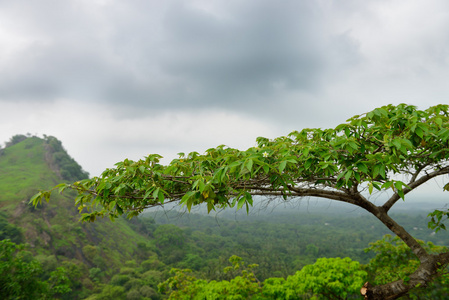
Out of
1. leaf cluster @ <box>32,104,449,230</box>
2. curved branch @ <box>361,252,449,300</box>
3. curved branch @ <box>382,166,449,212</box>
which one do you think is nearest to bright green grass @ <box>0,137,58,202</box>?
leaf cluster @ <box>32,104,449,230</box>

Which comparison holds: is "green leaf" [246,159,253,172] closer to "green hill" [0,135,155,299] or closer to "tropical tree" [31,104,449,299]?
"tropical tree" [31,104,449,299]

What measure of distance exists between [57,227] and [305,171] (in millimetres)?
50119

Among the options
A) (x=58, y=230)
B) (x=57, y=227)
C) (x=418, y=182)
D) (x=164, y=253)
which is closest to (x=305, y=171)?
(x=418, y=182)

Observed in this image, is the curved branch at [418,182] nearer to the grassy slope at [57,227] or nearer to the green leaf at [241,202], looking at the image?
the green leaf at [241,202]

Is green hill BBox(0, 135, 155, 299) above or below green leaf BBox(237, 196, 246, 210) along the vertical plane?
below

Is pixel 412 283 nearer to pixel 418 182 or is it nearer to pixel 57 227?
pixel 418 182

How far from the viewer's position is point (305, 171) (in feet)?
7.71

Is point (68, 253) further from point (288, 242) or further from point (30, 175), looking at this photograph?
point (288, 242)

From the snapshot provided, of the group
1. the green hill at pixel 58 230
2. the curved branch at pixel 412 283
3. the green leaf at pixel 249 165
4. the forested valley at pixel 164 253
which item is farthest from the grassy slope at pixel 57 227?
the green leaf at pixel 249 165

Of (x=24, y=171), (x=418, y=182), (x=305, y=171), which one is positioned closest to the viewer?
(x=305, y=171)

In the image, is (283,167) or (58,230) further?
(58,230)

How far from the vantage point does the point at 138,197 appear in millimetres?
2240

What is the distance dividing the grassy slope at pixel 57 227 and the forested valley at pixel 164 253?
181 mm

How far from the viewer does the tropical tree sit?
66.7 inches
